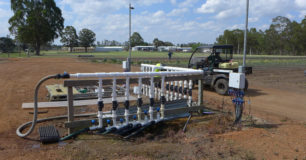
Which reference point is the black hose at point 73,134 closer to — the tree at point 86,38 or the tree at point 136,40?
the tree at point 86,38

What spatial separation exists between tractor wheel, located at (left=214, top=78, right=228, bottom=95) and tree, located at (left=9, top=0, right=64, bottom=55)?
52462mm

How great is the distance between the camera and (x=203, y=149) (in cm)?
398

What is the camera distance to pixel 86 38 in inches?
4432

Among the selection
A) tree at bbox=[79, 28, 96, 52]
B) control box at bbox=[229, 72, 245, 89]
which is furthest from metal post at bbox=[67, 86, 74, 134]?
tree at bbox=[79, 28, 96, 52]

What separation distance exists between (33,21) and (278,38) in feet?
288

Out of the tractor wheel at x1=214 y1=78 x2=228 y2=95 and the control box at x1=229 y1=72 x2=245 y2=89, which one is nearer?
the control box at x1=229 y1=72 x2=245 y2=89

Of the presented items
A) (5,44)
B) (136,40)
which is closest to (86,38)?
(5,44)

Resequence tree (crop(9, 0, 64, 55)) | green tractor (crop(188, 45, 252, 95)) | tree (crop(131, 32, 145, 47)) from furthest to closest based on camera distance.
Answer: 1. tree (crop(131, 32, 145, 47))
2. tree (crop(9, 0, 64, 55))
3. green tractor (crop(188, 45, 252, 95))

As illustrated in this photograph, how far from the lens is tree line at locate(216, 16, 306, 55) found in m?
91.4

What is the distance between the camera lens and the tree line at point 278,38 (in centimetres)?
9141

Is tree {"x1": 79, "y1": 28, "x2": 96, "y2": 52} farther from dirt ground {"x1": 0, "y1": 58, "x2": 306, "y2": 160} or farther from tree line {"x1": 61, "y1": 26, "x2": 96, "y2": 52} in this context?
dirt ground {"x1": 0, "y1": 58, "x2": 306, "y2": 160}

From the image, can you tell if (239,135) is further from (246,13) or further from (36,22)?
(36,22)

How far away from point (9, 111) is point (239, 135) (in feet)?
18.9

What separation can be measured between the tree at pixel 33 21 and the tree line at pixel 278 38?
6247cm
